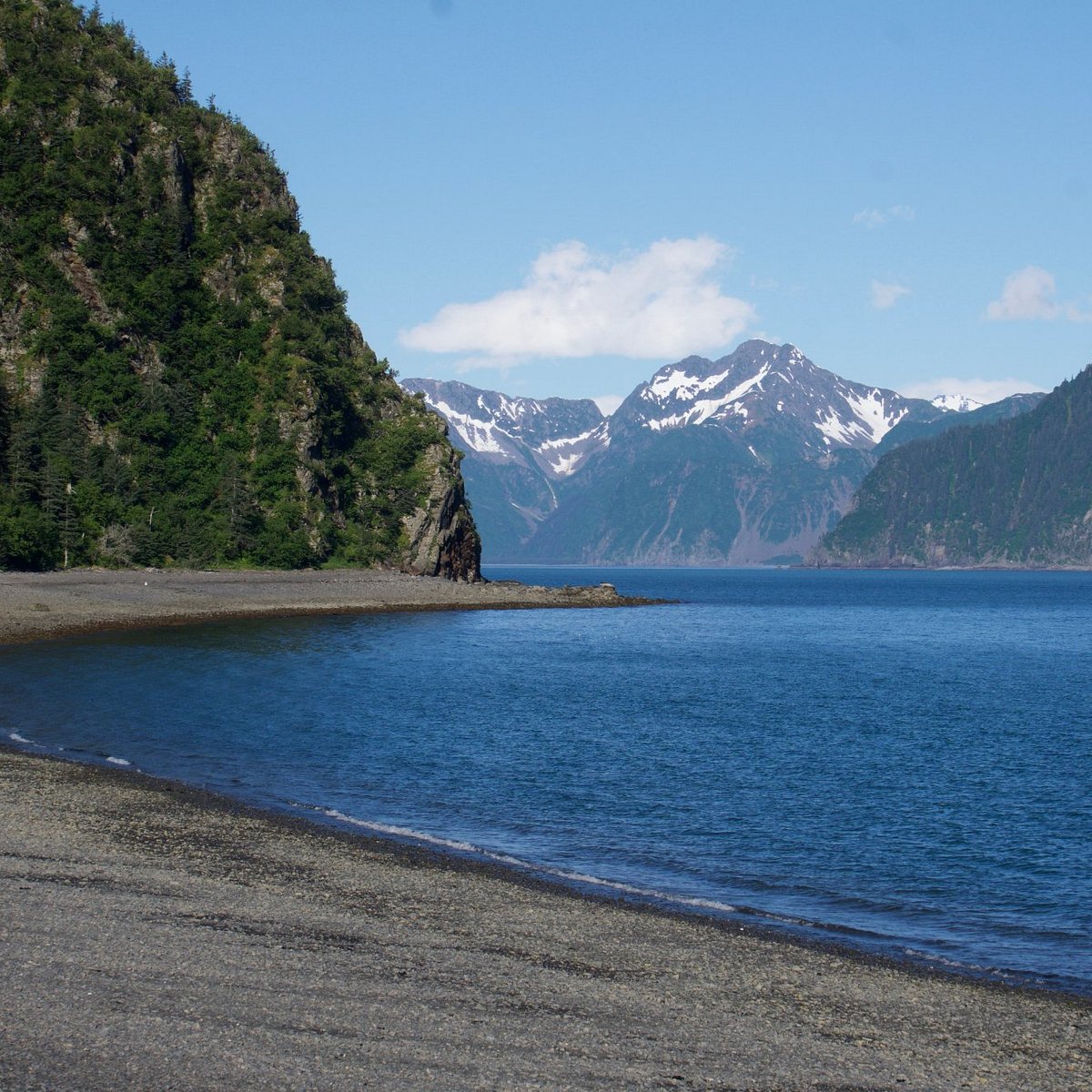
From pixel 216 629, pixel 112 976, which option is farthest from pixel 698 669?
pixel 112 976

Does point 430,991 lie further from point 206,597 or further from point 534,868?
point 206,597

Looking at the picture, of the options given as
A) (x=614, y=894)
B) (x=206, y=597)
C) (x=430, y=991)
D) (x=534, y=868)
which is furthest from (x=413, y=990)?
(x=206, y=597)

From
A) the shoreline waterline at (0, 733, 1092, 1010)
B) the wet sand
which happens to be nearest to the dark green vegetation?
the wet sand

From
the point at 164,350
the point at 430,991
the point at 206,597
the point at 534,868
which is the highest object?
the point at 164,350

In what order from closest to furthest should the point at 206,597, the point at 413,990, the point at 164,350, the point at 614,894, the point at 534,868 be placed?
the point at 413,990
the point at 614,894
the point at 534,868
the point at 206,597
the point at 164,350

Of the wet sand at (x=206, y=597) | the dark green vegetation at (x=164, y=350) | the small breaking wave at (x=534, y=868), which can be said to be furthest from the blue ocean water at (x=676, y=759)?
the dark green vegetation at (x=164, y=350)

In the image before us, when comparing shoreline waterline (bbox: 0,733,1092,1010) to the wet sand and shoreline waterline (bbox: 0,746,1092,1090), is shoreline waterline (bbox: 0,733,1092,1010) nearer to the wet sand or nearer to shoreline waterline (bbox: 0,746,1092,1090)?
shoreline waterline (bbox: 0,746,1092,1090)

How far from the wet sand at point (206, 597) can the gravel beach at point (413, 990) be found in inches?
2158

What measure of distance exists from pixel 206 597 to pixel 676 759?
68.4m

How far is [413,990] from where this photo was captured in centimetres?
1450

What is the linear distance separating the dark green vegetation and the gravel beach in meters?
89.3

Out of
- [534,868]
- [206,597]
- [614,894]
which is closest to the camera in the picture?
[614,894]

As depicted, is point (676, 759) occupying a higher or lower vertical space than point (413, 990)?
lower

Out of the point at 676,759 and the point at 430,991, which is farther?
the point at 676,759
